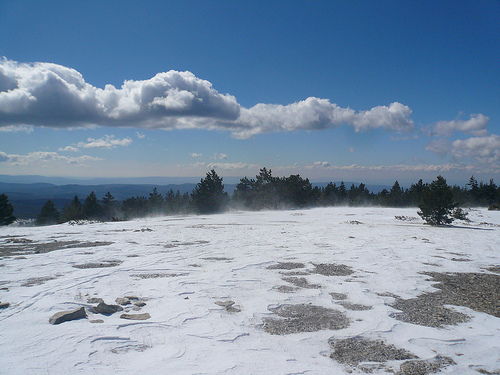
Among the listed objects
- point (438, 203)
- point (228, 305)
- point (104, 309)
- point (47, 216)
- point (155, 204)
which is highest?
point (438, 203)

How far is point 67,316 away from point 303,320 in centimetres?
389

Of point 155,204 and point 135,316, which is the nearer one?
point 135,316

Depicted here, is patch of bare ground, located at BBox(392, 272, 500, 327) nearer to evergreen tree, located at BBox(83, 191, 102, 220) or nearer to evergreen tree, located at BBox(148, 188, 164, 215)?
evergreen tree, located at BBox(83, 191, 102, 220)

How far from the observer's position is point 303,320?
480cm

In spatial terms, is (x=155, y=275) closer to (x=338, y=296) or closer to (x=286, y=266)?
(x=286, y=266)

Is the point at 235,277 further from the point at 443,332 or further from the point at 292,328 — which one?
the point at 443,332

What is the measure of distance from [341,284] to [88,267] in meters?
7.04

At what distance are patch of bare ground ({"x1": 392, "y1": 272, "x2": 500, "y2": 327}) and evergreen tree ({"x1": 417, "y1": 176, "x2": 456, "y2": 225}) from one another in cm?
A: 1392

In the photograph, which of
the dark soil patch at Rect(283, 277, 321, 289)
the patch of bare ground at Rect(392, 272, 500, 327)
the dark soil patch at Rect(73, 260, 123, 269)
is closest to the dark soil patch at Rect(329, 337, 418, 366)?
the patch of bare ground at Rect(392, 272, 500, 327)

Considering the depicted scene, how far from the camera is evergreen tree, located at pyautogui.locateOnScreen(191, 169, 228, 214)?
4184 cm

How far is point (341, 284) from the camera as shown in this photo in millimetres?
6844

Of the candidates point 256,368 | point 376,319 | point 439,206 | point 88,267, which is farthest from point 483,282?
point 439,206

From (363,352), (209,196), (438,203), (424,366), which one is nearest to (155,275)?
(363,352)

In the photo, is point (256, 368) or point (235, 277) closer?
point (256, 368)
